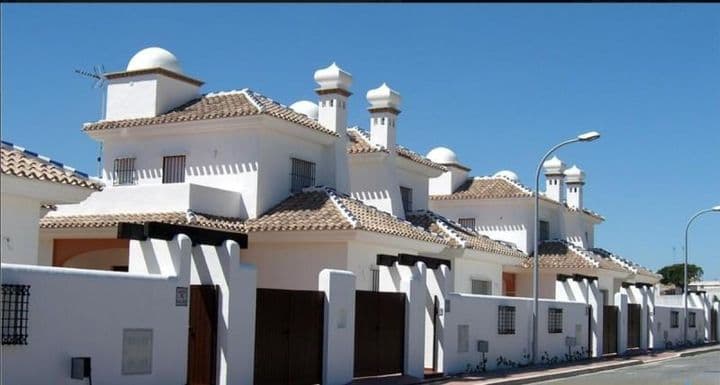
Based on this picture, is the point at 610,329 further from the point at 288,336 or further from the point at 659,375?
the point at 288,336

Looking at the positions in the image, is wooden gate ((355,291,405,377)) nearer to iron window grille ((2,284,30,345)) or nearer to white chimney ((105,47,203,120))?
iron window grille ((2,284,30,345))

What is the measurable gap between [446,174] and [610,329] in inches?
460

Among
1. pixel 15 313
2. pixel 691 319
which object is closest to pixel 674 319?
pixel 691 319

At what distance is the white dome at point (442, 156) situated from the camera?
4625 centimetres

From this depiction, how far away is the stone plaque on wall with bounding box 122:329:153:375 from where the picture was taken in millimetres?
16156

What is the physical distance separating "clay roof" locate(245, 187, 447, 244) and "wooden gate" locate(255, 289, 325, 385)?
5698 millimetres

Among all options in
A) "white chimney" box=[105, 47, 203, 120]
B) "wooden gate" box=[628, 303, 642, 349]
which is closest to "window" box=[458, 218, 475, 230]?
"wooden gate" box=[628, 303, 642, 349]

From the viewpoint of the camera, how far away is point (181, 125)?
28.8m

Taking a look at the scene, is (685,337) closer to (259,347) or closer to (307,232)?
(307,232)

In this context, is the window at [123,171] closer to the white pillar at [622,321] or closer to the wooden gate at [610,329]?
the wooden gate at [610,329]

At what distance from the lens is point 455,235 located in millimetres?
34844

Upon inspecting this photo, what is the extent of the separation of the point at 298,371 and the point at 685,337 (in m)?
36.4

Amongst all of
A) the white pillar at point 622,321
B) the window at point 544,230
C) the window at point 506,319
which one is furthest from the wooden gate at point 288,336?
the window at point 544,230

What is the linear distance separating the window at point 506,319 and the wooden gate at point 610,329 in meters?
9.84
